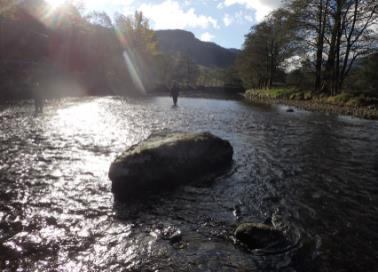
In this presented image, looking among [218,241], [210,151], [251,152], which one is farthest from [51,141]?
[218,241]

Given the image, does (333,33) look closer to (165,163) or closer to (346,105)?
(346,105)

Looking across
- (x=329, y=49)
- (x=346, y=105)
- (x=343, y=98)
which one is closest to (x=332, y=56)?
(x=329, y=49)

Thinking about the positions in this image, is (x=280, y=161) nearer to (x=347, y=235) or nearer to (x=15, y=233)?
(x=347, y=235)

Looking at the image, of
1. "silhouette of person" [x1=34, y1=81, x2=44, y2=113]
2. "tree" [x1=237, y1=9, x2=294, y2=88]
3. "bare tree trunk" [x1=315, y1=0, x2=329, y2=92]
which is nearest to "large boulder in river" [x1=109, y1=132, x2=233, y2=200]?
"silhouette of person" [x1=34, y1=81, x2=44, y2=113]

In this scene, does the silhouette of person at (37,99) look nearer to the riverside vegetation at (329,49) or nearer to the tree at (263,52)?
the riverside vegetation at (329,49)

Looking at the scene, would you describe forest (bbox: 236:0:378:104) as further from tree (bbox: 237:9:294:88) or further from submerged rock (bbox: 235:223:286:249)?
submerged rock (bbox: 235:223:286:249)

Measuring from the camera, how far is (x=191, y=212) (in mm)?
10578

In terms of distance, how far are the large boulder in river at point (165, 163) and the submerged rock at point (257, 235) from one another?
4.29 m

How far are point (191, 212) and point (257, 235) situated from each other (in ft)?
8.10

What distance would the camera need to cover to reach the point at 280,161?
16.8 m

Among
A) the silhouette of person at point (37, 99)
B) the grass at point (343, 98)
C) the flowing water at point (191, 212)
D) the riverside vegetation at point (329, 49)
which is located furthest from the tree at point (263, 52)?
the flowing water at point (191, 212)

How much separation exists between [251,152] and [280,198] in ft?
22.8

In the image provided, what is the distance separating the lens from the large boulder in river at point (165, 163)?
1268 cm

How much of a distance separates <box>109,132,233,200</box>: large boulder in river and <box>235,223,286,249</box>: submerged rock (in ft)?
14.1
